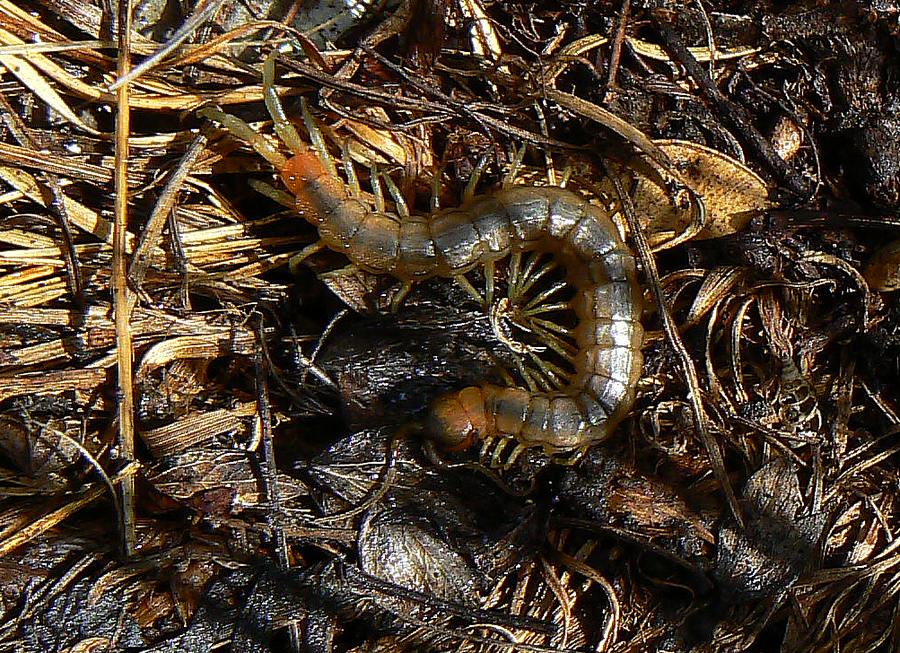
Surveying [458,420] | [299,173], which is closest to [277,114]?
[299,173]

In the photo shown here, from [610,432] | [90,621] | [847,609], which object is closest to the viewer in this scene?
[90,621]

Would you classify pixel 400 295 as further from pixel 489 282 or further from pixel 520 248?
pixel 520 248

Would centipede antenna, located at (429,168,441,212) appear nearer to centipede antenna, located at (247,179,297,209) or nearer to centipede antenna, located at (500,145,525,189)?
centipede antenna, located at (500,145,525,189)

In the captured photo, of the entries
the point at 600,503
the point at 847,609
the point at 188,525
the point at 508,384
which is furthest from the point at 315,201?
the point at 847,609

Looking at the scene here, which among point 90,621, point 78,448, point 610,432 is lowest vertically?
point 90,621

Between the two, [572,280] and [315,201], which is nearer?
[315,201]

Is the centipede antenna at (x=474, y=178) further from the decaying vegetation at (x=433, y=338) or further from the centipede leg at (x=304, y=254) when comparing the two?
the centipede leg at (x=304, y=254)

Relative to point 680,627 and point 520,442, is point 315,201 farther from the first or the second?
point 680,627
